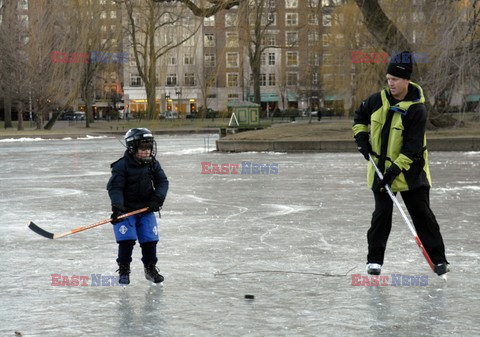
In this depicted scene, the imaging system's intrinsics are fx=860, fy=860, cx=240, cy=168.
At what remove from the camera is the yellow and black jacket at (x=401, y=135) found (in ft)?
22.5

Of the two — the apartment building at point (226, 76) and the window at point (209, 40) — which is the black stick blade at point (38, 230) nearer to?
the apartment building at point (226, 76)

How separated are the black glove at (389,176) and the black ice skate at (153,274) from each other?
1.92m

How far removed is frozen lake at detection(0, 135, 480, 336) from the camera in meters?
5.64

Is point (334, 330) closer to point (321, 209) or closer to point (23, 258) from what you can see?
point (23, 258)

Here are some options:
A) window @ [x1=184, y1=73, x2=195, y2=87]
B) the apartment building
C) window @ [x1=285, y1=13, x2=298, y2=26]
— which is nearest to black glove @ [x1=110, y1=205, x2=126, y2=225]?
the apartment building

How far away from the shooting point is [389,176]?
6805 millimetres

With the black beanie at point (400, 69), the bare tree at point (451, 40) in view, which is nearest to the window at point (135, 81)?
the bare tree at point (451, 40)

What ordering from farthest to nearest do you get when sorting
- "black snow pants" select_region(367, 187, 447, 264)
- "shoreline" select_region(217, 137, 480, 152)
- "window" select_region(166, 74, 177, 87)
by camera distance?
"window" select_region(166, 74, 177, 87) → "shoreline" select_region(217, 137, 480, 152) → "black snow pants" select_region(367, 187, 447, 264)

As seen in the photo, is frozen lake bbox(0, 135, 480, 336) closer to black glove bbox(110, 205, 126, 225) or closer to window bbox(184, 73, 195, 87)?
black glove bbox(110, 205, 126, 225)

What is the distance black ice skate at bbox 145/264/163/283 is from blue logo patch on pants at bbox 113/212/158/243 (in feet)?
0.78

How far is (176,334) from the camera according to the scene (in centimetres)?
536

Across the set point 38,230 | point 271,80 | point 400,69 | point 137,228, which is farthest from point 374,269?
point 271,80

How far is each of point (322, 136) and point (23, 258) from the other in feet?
73.9

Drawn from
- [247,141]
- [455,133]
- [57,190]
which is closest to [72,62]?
[247,141]
